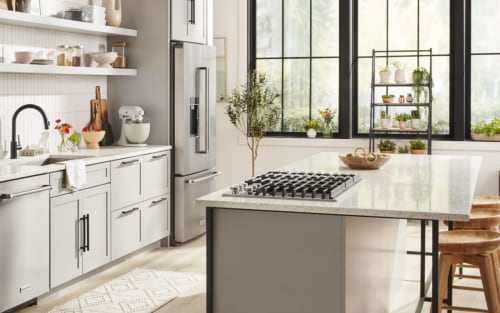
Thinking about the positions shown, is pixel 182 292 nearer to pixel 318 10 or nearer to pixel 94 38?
pixel 94 38

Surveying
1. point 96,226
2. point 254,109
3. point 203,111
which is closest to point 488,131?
point 254,109

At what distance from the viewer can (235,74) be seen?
26.1ft

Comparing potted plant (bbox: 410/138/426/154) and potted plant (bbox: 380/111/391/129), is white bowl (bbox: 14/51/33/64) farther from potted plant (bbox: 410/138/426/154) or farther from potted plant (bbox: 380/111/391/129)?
potted plant (bbox: 410/138/426/154)

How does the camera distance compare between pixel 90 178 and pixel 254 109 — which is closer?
pixel 90 178

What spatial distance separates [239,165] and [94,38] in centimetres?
253

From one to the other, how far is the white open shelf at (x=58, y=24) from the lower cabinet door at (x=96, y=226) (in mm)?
1264

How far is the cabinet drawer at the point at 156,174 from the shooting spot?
5766 mm

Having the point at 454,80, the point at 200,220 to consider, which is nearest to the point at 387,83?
the point at 454,80

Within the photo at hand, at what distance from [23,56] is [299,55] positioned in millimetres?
3653

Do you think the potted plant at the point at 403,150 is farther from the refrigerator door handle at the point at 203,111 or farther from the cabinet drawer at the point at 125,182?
the cabinet drawer at the point at 125,182

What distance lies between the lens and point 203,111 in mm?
6492

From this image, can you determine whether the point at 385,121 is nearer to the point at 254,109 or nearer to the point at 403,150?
the point at 403,150

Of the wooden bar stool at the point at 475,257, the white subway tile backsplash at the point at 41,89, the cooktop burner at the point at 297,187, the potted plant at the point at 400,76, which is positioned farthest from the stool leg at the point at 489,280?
the potted plant at the point at 400,76

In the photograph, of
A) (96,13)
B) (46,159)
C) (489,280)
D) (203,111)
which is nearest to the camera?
(489,280)
